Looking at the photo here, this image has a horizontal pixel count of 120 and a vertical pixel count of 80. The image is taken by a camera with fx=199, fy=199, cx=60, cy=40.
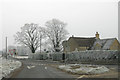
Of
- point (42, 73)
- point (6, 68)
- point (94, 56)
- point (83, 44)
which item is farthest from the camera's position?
point (83, 44)

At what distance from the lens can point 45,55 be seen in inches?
2625

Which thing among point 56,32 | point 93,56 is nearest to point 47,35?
point 56,32

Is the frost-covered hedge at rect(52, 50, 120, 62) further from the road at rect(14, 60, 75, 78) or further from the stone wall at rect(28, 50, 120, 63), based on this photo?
the road at rect(14, 60, 75, 78)

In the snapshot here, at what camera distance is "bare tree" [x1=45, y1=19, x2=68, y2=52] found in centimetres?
7225

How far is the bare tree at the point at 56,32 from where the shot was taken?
72.2 m

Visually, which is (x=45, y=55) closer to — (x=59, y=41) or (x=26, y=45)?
(x=59, y=41)

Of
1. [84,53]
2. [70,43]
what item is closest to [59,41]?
[70,43]

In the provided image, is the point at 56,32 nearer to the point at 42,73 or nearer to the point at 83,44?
the point at 83,44

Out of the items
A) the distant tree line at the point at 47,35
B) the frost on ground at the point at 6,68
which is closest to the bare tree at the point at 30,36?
the distant tree line at the point at 47,35

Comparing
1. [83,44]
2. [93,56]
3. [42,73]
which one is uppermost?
[83,44]

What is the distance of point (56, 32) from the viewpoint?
72.6 metres

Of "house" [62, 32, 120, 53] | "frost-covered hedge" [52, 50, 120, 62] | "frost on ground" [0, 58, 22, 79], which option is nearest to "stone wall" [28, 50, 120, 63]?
"frost-covered hedge" [52, 50, 120, 62]

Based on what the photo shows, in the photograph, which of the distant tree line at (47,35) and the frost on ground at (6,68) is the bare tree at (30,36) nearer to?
the distant tree line at (47,35)

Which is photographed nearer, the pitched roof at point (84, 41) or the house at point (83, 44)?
the house at point (83, 44)
